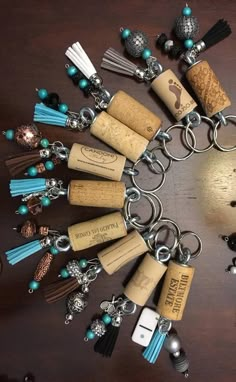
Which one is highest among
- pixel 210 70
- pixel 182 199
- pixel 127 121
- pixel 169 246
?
pixel 210 70

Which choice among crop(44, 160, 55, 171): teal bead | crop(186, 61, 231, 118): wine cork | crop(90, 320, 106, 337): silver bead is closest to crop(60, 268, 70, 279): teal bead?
crop(90, 320, 106, 337): silver bead

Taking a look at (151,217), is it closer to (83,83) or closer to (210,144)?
(210,144)

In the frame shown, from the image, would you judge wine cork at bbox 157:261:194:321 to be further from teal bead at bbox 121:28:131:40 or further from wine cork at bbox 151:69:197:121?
teal bead at bbox 121:28:131:40

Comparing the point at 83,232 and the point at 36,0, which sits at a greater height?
the point at 36,0

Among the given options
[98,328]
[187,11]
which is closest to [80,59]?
[187,11]

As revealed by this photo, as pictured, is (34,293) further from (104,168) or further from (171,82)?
(171,82)

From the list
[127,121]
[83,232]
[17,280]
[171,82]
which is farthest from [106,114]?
[17,280]
